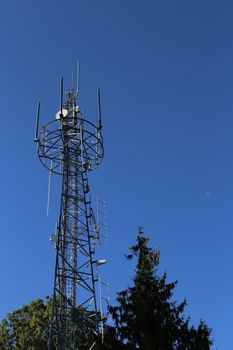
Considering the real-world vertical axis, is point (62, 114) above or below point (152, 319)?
above

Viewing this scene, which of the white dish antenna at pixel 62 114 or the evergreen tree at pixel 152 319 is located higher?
the white dish antenna at pixel 62 114

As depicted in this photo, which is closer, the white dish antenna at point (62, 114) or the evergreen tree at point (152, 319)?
the evergreen tree at point (152, 319)

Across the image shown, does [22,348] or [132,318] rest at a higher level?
[22,348]

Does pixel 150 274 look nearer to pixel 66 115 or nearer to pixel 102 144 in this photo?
pixel 102 144

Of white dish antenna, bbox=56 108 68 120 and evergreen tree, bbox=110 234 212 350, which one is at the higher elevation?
white dish antenna, bbox=56 108 68 120

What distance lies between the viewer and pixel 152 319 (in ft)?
51.0

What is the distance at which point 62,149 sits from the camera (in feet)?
70.4

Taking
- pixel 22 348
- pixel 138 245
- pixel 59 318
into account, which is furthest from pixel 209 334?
pixel 22 348

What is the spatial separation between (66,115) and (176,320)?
11.1 meters

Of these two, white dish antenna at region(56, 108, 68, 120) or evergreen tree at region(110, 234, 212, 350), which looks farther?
white dish antenna at region(56, 108, 68, 120)

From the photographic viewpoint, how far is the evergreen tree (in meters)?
15.1

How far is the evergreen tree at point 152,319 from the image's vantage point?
1510cm

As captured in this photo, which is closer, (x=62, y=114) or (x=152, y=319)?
(x=152, y=319)

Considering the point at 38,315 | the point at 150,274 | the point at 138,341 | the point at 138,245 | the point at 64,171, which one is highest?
the point at 64,171
